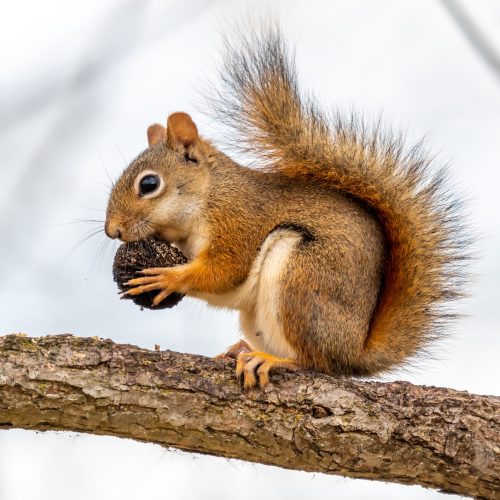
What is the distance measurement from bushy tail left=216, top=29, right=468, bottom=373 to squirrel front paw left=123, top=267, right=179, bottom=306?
60 centimetres

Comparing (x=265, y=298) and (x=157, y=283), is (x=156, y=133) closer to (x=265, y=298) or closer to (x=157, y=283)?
(x=157, y=283)

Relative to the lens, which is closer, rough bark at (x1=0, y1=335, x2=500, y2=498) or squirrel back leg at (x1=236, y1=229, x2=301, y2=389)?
rough bark at (x1=0, y1=335, x2=500, y2=498)

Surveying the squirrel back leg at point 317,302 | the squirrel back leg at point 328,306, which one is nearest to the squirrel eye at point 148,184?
the squirrel back leg at point 317,302

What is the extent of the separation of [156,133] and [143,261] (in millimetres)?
851

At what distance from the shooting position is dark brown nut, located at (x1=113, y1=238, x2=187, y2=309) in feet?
8.28

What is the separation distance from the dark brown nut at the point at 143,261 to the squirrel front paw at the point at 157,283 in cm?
4

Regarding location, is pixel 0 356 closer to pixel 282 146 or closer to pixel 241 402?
pixel 241 402

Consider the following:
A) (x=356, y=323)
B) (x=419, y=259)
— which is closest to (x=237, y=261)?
(x=356, y=323)

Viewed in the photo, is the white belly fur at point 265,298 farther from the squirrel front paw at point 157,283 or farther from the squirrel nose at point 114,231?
the squirrel nose at point 114,231

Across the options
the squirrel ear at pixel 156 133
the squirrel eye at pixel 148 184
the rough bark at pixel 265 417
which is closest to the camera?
the rough bark at pixel 265 417

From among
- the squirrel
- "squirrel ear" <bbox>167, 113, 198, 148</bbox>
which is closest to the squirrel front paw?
the squirrel

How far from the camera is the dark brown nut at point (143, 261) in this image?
252 centimetres

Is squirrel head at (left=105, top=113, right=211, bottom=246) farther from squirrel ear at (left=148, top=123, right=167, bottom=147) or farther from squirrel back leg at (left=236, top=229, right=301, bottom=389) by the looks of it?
squirrel back leg at (left=236, top=229, right=301, bottom=389)

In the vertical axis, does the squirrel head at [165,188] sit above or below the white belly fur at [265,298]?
above
